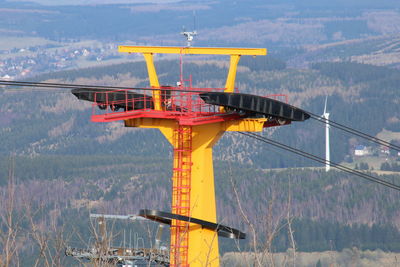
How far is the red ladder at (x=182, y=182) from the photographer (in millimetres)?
52438

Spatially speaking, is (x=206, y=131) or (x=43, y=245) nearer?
(x=43, y=245)

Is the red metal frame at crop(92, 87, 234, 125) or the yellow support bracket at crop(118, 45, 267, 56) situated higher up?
the yellow support bracket at crop(118, 45, 267, 56)

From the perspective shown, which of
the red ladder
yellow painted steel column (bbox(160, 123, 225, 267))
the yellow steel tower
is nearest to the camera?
the red ladder

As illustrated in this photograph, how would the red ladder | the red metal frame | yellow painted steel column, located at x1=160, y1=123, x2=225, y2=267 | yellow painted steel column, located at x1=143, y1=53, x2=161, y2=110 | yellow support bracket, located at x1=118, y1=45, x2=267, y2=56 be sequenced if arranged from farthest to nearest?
yellow painted steel column, located at x1=143, y1=53, x2=161, y2=110 → yellow painted steel column, located at x1=160, y1=123, x2=225, y2=267 → the red ladder → yellow support bracket, located at x1=118, y1=45, x2=267, y2=56 → the red metal frame

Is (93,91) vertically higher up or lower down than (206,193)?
higher up

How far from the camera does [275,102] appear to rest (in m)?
52.7

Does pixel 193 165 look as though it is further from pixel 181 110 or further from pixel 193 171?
pixel 181 110

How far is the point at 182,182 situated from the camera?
173 ft

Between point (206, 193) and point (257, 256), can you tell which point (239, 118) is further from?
Answer: point (257, 256)

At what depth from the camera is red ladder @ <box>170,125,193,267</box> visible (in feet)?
172

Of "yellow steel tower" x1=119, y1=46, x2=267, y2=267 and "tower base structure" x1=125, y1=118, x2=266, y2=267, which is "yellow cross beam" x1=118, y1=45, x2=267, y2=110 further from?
"tower base structure" x1=125, y1=118, x2=266, y2=267

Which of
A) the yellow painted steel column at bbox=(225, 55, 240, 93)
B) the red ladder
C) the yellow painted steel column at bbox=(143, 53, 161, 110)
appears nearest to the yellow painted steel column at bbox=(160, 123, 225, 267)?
the red ladder

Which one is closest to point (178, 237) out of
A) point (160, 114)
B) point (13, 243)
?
point (160, 114)

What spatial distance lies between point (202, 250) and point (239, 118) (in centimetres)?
503
